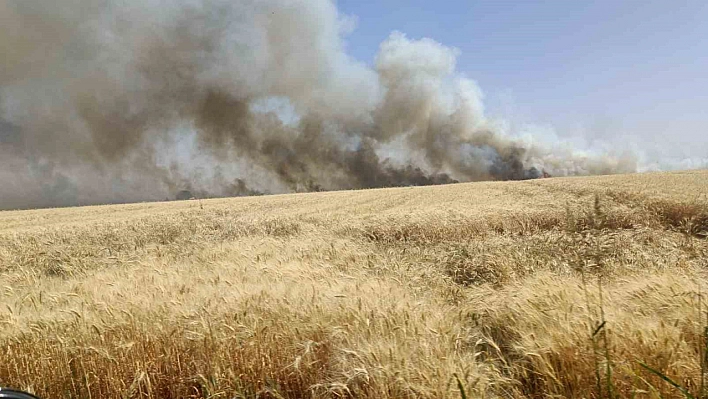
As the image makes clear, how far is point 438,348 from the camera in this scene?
252cm

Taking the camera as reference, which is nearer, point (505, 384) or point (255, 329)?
point (505, 384)

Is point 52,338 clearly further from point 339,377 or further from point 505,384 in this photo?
point 505,384

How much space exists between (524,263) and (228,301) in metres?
4.59

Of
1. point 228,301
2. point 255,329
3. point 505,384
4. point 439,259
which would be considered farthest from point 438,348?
point 439,259

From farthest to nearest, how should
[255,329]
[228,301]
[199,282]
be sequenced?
[199,282] → [228,301] → [255,329]

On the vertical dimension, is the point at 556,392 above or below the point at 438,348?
below

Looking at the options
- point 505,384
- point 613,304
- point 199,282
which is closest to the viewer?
point 505,384

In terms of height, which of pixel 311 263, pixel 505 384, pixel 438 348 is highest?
pixel 311 263

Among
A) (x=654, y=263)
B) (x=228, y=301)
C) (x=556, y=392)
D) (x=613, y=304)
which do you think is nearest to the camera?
(x=556, y=392)

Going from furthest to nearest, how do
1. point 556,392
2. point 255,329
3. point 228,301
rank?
point 228,301 < point 255,329 < point 556,392

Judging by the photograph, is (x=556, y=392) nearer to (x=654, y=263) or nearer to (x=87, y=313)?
(x=87, y=313)

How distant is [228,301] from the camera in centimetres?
364

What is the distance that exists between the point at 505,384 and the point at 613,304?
1.62m

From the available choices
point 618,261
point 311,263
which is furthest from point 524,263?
point 311,263
